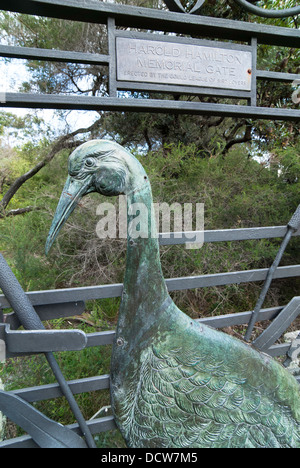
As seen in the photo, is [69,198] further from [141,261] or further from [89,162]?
[141,261]

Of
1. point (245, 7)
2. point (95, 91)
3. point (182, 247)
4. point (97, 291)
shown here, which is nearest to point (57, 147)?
point (95, 91)

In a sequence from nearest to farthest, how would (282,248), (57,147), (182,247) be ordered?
(282,248), (182,247), (57,147)

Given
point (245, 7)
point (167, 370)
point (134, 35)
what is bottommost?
point (167, 370)

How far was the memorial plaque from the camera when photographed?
1425 mm

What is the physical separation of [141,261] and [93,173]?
420 mm

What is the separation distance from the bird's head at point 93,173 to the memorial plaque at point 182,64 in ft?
1.54

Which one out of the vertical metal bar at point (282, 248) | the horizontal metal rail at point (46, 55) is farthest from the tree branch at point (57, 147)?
the vertical metal bar at point (282, 248)

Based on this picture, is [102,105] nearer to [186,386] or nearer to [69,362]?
[186,386]

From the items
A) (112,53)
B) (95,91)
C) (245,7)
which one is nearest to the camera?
(112,53)

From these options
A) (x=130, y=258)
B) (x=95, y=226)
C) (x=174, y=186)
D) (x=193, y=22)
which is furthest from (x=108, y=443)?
(x=174, y=186)

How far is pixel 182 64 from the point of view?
4.92 feet

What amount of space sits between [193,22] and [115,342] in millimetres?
1617

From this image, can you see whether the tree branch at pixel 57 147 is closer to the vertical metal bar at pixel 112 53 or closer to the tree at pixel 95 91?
the tree at pixel 95 91

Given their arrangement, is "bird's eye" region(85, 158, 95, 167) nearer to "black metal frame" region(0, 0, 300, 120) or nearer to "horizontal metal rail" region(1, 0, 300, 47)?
"black metal frame" region(0, 0, 300, 120)
